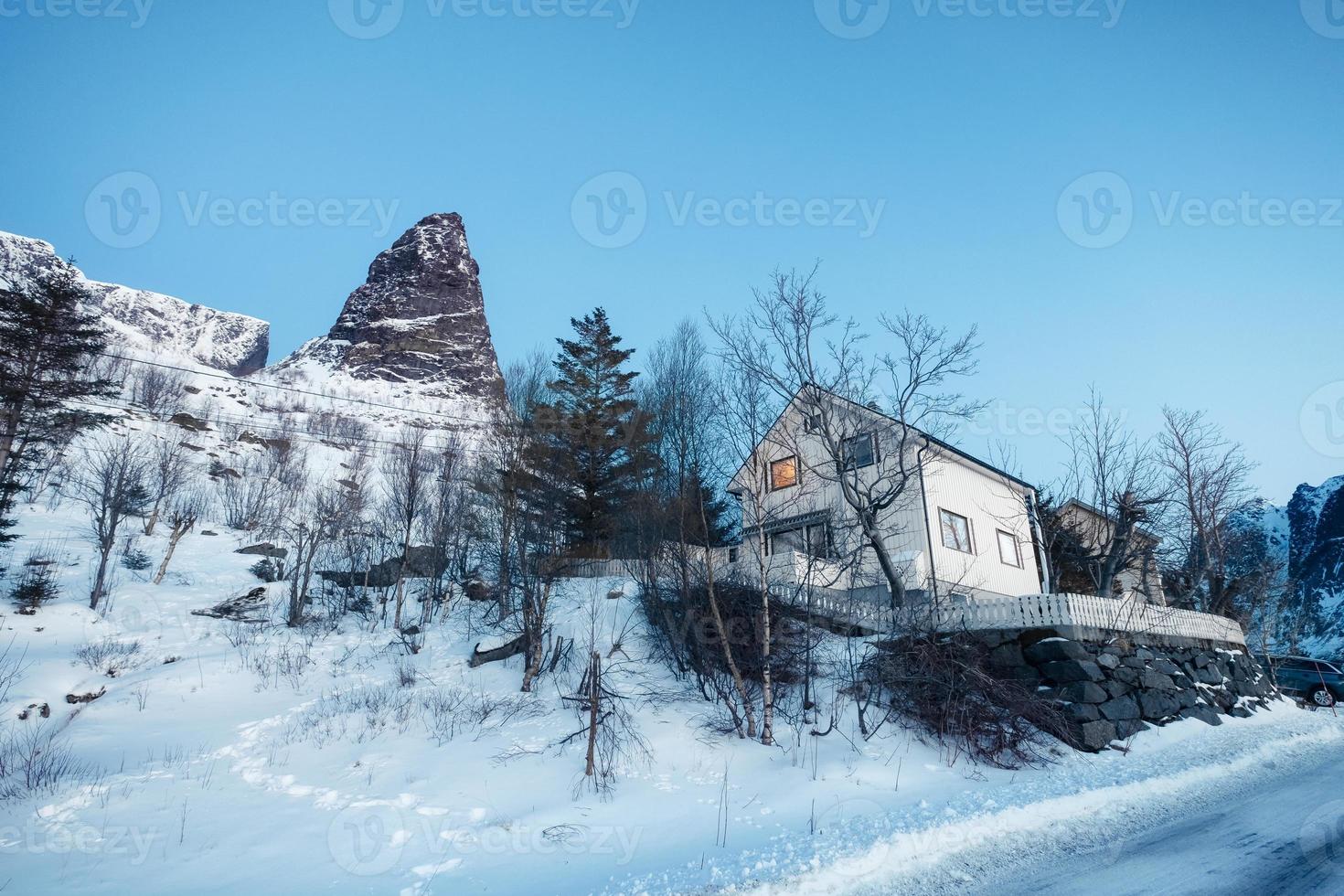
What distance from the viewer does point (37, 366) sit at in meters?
18.6

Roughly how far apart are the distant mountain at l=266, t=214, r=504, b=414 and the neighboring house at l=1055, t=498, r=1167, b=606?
53712 mm

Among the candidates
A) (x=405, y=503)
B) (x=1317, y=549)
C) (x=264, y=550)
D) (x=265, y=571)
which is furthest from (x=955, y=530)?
(x=1317, y=549)

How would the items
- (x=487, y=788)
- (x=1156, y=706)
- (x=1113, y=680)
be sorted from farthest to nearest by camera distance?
(x=1156, y=706), (x=1113, y=680), (x=487, y=788)

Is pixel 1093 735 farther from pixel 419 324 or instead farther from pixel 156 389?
pixel 419 324

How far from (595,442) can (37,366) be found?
16.7m

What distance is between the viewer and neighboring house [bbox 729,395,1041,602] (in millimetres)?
18297

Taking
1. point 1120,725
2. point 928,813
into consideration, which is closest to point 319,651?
point 928,813

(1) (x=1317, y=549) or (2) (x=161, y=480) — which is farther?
(1) (x=1317, y=549)

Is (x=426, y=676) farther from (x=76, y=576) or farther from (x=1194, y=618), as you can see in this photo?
(x=1194, y=618)

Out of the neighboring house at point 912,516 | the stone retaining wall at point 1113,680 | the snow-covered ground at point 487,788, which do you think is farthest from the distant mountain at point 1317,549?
the snow-covered ground at point 487,788

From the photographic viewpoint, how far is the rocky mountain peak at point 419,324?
7225 cm

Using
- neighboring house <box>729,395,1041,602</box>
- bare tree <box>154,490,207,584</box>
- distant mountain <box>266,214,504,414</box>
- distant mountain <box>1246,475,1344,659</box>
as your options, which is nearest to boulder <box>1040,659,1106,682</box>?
neighboring house <box>729,395,1041,602</box>

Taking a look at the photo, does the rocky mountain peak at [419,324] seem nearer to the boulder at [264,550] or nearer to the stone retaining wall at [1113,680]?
the boulder at [264,550]

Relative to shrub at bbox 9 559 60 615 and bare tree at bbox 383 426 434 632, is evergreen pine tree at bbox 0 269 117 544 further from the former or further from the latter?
bare tree at bbox 383 426 434 632
